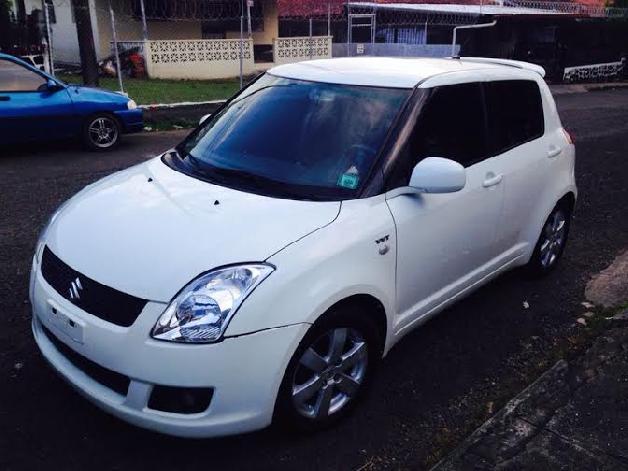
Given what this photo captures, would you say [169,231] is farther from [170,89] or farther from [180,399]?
[170,89]

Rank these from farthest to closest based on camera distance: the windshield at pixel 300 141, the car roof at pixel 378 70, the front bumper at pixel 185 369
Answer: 1. the car roof at pixel 378 70
2. the windshield at pixel 300 141
3. the front bumper at pixel 185 369

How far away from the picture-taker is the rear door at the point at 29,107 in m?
8.41

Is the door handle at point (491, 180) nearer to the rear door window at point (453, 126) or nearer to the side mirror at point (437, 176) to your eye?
the rear door window at point (453, 126)

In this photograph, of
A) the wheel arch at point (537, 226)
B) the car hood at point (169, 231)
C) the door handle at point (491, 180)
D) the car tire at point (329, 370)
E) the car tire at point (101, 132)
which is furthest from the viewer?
the car tire at point (101, 132)

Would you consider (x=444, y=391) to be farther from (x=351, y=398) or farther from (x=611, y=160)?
(x=611, y=160)

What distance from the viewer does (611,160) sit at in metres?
9.78

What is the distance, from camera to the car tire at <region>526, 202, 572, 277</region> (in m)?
4.89

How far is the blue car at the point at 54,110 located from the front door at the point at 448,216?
22.5ft

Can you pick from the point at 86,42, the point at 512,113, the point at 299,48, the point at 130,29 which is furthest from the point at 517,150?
the point at 130,29

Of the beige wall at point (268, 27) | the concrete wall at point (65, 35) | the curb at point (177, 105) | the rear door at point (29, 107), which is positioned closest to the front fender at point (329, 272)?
the rear door at point (29, 107)

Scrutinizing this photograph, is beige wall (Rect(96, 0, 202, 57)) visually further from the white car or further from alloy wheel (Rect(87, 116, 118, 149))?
the white car

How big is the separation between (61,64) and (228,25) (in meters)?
6.44

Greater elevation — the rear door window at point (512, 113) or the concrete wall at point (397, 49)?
A: the rear door window at point (512, 113)

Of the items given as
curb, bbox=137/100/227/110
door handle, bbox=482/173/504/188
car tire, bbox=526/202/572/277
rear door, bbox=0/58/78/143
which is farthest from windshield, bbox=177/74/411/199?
curb, bbox=137/100/227/110
